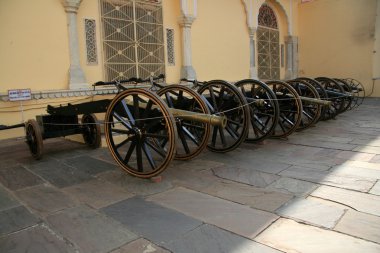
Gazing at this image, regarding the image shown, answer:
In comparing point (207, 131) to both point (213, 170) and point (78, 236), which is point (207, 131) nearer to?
point (213, 170)

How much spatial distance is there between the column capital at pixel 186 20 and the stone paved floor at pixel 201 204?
4671 mm

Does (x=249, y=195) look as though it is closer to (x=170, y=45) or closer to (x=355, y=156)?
(x=355, y=156)

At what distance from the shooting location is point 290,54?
13.2 metres

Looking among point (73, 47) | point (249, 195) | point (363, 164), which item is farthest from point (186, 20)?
point (249, 195)

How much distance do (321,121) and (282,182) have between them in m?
4.64

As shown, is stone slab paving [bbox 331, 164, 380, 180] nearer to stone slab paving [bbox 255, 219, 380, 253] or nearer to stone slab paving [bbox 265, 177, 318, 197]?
stone slab paving [bbox 265, 177, 318, 197]

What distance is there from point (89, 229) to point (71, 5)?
4849 mm

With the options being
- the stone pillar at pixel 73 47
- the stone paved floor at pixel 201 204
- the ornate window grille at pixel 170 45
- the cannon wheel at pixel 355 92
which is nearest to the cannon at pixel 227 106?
the stone paved floor at pixel 201 204

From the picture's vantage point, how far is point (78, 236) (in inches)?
91.7

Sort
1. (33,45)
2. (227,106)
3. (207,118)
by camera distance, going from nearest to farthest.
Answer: (207,118) → (227,106) → (33,45)

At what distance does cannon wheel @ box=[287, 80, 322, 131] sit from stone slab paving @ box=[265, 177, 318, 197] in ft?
10.2

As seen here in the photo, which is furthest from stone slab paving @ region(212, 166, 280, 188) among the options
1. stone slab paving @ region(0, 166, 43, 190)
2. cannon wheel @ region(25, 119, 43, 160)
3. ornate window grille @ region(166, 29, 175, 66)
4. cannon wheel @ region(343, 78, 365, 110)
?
cannon wheel @ region(343, 78, 365, 110)

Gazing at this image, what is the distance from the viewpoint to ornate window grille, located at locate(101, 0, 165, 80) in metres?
6.75

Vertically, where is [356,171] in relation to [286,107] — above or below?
below
